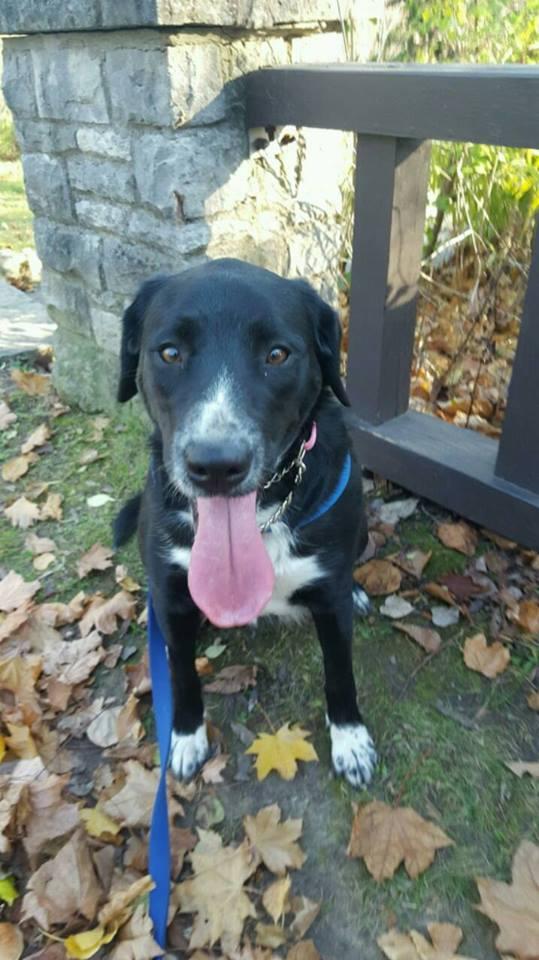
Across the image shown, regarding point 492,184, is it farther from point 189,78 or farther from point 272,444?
point 272,444

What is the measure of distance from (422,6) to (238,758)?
331cm

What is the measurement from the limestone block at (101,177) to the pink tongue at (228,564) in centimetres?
186

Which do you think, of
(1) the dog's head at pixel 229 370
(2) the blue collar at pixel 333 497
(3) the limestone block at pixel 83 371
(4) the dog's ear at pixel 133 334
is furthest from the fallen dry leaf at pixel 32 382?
(2) the blue collar at pixel 333 497

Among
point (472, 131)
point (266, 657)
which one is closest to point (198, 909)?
point (266, 657)

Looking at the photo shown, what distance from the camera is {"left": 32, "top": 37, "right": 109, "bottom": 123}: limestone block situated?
2904 mm

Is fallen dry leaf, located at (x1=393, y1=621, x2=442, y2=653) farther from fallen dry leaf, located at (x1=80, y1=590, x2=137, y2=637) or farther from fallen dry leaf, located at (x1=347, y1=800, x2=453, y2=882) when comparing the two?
fallen dry leaf, located at (x1=80, y1=590, x2=137, y2=637)

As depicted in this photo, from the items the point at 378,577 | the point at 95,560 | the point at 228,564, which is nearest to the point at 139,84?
the point at 95,560

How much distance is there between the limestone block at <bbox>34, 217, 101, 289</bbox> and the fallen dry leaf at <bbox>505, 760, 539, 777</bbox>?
2781mm

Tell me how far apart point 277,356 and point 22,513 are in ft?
6.17

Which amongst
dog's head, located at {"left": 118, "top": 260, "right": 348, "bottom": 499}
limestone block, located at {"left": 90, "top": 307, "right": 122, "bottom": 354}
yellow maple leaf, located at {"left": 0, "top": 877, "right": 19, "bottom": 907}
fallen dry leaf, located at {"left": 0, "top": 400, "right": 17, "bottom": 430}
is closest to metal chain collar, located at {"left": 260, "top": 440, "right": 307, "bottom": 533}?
dog's head, located at {"left": 118, "top": 260, "right": 348, "bottom": 499}

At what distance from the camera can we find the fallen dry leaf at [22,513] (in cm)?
316

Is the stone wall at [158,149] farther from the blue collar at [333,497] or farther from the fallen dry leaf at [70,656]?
the fallen dry leaf at [70,656]

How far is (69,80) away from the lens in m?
3.03

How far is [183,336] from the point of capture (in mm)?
1746
